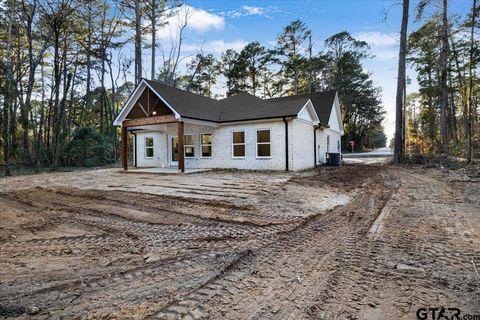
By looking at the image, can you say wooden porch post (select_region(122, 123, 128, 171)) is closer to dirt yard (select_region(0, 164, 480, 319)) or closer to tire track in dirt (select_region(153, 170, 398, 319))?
dirt yard (select_region(0, 164, 480, 319))

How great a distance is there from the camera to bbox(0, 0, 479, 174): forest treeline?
17.3 meters

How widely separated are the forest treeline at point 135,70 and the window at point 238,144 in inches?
452

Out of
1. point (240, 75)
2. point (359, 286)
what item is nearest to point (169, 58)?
point (240, 75)

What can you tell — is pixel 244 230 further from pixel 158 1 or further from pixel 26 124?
pixel 158 1

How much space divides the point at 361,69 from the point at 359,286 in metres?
39.0

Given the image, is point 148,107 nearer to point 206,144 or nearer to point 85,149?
point 206,144

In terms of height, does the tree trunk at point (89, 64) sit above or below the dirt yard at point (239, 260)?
above

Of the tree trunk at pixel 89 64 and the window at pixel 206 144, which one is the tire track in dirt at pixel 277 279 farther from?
the tree trunk at pixel 89 64

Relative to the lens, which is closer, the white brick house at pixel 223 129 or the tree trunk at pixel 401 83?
the white brick house at pixel 223 129

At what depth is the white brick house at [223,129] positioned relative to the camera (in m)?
13.2

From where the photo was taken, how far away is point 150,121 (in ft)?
45.8
